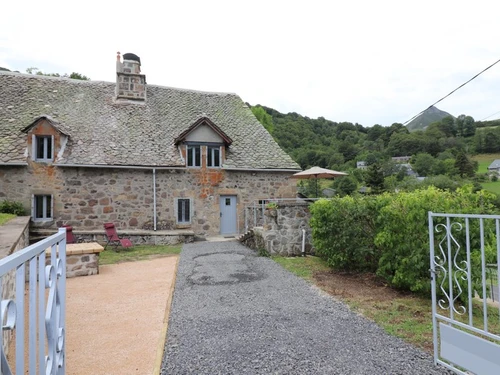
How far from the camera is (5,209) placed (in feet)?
40.6

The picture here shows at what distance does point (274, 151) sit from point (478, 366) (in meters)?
14.1

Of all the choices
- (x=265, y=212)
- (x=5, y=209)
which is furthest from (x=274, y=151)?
(x=5, y=209)

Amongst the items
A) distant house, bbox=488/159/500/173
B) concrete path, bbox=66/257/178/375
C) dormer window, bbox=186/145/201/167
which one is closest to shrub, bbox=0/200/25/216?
concrete path, bbox=66/257/178/375

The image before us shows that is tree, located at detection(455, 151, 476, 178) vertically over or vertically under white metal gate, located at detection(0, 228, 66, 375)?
over

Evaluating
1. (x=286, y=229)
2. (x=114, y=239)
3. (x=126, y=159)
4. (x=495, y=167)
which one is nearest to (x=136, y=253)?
(x=114, y=239)

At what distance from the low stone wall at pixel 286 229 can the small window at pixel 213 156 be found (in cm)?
566

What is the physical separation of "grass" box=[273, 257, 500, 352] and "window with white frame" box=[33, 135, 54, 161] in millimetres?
12210

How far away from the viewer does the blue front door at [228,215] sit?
50.3 ft

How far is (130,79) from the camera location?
55.9 feet

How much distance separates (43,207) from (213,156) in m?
7.63

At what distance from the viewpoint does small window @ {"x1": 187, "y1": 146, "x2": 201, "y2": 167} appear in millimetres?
15062

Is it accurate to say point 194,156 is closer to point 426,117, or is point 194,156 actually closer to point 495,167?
point 426,117

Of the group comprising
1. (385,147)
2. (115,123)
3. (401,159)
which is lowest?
(115,123)

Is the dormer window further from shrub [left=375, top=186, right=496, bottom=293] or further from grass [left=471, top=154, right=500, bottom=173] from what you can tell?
grass [left=471, top=154, right=500, bottom=173]
